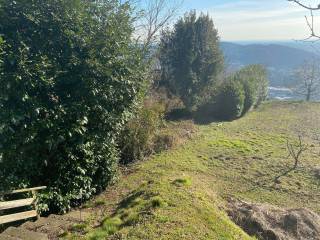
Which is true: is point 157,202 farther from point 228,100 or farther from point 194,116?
point 228,100

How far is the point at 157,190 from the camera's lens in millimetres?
10047

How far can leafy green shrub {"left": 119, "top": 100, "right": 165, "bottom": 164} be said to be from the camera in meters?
15.1

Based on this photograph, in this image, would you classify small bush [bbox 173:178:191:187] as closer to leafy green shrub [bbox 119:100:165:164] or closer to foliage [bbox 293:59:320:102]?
leafy green shrub [bbox 119:100:165:164]

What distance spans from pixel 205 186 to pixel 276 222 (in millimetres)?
3048

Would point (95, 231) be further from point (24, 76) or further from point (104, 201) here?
point (24, 76)

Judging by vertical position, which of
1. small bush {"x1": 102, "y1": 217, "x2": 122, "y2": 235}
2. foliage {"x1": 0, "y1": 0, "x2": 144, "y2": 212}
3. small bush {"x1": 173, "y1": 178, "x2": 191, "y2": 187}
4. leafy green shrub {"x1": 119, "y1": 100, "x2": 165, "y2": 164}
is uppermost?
foliage {"x1": 0, "y1": 0, "x2": 144, "y2": 212}

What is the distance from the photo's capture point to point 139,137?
51.4 feet

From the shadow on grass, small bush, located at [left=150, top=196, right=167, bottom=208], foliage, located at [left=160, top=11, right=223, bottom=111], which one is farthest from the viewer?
foliage, located at [left=160, top=11, right=223, bottom=111]

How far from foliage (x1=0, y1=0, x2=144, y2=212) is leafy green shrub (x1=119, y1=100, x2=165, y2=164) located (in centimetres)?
357

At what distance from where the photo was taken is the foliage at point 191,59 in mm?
27922

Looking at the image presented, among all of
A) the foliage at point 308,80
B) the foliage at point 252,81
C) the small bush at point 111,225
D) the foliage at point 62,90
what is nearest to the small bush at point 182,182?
the foliage at point 62,90

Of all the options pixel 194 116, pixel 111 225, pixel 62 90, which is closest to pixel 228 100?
pixel 194 116

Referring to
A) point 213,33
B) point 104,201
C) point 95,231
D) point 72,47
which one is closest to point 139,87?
point 72,47

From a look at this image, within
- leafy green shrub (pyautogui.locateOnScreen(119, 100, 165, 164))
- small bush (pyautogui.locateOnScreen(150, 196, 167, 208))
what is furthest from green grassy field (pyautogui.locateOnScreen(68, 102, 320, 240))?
leafy green shrub (pyautogui.locateOnScreen(119, 100, 165, 164))
